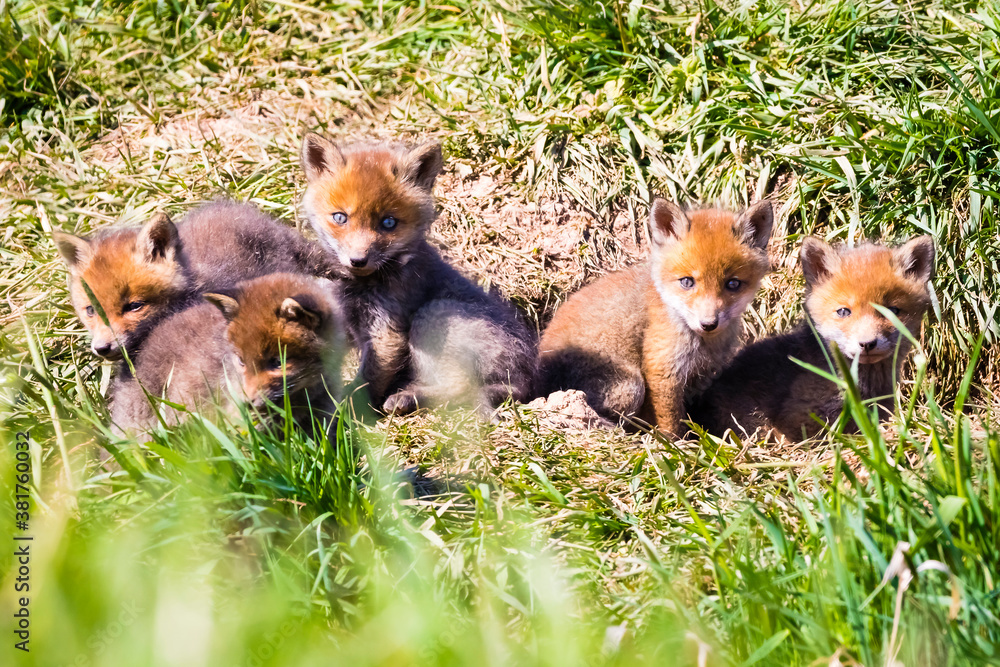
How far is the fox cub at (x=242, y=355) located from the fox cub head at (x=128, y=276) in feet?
0.42

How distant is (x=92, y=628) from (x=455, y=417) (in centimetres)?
238

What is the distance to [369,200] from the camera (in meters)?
4.15

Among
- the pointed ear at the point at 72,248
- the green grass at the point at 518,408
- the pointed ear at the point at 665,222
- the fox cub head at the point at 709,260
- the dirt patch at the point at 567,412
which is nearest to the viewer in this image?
the green grass at the point at 518,408

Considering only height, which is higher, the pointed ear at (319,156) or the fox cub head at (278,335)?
the pointed ear at (319,156)

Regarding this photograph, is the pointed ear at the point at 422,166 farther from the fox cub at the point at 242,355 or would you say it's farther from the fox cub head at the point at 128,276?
the fox cub head at the point at 128,276

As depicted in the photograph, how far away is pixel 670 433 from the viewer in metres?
4.46

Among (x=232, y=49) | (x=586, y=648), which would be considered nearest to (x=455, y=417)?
(x=586, y=648)

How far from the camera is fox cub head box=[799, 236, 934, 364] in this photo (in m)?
4.12

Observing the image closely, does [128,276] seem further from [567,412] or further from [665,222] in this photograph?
[665,222]

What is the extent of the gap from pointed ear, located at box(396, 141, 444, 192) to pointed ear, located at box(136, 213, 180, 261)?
1.18 metres

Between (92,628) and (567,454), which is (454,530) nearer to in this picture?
(567,454)

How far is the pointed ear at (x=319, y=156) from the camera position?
4340 mm

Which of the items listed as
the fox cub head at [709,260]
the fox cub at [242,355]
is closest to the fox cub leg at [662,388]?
the fox cub head at [709,260]


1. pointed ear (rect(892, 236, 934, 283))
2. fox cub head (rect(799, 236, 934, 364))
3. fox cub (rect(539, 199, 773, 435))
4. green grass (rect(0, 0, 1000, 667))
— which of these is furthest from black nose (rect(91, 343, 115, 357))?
pointed ear (rect(892, 236, 934, 283))
